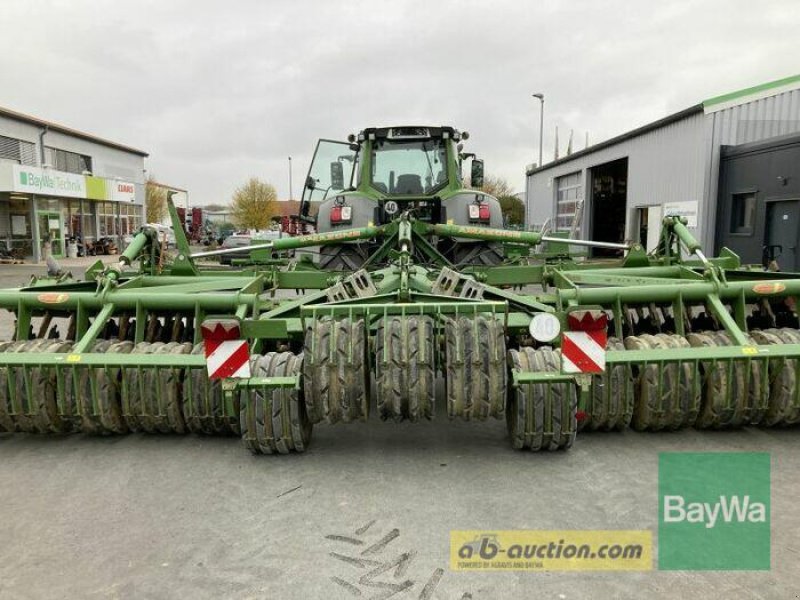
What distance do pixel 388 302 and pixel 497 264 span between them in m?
3.15

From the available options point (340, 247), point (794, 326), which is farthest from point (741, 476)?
point (340, 247)

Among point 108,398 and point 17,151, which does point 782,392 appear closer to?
point 108,398

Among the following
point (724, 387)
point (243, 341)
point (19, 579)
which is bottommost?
point (19, 579)

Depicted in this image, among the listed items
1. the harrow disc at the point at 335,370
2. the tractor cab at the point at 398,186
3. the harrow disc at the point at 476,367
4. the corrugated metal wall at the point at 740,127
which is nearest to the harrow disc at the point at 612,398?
the harrow disc at the point at 476,367

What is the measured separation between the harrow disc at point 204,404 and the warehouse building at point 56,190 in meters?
23.2

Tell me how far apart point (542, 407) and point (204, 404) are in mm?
2356

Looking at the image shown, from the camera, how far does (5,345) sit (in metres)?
4.80

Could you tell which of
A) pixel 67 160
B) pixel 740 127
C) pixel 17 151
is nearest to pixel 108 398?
pixel 740 127

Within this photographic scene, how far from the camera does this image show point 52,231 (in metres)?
27.7

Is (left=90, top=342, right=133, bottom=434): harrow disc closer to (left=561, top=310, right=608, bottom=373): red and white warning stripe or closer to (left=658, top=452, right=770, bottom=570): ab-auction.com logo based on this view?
(left=561, top=310, right=608, bottom=373): red and white warning stripe

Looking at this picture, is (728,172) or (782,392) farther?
(728,172)

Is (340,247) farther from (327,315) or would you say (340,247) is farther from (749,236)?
(749,236)

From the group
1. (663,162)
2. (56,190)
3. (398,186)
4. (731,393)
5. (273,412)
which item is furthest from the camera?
(56,190)

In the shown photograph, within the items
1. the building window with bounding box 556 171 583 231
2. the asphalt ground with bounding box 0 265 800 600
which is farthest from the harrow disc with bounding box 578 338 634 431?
the building window with bounding box 556 171 583 231
